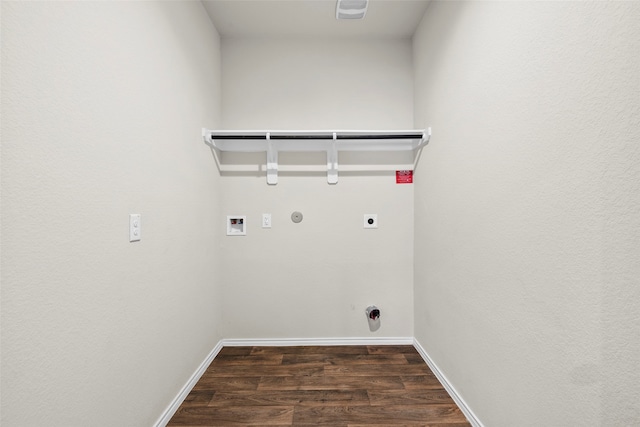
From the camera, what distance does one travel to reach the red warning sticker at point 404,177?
94.9 inches

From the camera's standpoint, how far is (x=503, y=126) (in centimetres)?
124

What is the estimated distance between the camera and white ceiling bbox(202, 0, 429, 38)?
6.64 ft

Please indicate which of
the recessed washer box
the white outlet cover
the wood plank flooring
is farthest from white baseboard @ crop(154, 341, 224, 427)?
the white outlet cover

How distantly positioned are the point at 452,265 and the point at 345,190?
3.30ft

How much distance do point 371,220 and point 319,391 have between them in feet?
4.16

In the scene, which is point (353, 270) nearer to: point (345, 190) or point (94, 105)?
point (345, 190)

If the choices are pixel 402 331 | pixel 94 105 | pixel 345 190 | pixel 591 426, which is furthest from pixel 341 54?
pixel 591 426

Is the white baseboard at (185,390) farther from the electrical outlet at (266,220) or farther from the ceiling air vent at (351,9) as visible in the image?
the ceiling air vent at (351,9)

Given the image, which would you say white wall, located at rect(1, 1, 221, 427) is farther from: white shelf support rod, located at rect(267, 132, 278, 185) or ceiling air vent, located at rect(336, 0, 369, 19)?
ceiling air vent, located at rect(336, 0, 369, 19)

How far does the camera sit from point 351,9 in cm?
193

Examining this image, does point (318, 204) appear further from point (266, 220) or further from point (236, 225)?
point (236, 225)

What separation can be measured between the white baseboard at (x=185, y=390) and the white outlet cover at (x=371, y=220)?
151cm

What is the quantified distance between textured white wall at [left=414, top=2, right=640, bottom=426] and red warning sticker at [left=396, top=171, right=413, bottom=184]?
61 centimetres

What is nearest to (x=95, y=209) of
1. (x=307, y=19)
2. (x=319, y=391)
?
(x=319, y=391)
